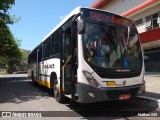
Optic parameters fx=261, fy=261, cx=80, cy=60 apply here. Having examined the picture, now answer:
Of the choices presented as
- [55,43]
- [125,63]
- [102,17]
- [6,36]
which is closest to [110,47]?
[125,63]

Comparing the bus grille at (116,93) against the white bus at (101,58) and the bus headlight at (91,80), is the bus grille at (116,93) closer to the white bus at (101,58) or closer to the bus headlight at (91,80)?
the white bus at (101,58)

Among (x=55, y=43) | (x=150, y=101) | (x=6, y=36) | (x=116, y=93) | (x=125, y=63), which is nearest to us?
(x=116, y=93)

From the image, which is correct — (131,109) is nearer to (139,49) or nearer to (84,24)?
(139,49)

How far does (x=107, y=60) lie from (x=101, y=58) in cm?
21

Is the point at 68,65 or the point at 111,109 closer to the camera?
the point at 111,109

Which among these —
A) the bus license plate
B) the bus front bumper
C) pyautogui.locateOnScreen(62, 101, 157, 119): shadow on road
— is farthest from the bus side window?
the bus license plate

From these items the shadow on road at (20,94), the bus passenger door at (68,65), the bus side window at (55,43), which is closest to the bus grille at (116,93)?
the bus passenger door at (68,65)

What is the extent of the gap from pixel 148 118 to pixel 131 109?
1.27 m

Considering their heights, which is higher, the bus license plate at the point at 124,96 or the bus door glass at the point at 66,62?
the bus door glass at the point at 66,62

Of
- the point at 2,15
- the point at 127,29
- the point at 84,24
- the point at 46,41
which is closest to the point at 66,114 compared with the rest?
the point at 84,24

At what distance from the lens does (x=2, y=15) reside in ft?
64.6

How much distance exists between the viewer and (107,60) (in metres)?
7.91

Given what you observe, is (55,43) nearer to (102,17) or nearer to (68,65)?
(68,65)

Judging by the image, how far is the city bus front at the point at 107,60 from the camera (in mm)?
7625
